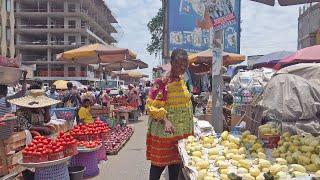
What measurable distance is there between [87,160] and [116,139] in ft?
13.2

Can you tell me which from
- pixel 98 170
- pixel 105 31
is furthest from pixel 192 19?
pixel 105 31

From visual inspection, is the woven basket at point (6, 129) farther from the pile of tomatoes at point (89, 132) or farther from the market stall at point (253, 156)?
the market stall at point (253, 156)

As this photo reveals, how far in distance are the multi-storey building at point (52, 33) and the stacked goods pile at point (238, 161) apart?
6370 centimetres

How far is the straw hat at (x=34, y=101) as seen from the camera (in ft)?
27.6

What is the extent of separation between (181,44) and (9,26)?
35684 mm

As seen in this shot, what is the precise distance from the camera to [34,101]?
8758 millimetres

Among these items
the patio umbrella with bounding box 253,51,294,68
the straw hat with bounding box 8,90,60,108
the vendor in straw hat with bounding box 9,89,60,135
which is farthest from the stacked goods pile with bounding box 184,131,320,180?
the patio umbrella with bounding box 253,51,294,68

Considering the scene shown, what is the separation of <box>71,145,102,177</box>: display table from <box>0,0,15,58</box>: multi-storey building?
150 feet

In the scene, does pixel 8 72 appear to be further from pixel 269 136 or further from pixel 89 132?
pixel 269 136

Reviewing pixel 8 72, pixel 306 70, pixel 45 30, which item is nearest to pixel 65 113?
pixel 8 72

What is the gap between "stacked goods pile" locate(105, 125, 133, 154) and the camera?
10.8 metres

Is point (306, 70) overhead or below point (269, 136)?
overhead

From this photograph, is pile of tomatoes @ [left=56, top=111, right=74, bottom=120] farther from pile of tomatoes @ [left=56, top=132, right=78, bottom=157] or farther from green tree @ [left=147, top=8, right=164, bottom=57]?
green tree @ [left=147, top=8, right=164, bottom=57]

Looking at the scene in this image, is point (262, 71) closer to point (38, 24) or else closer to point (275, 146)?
point (275, 146)
